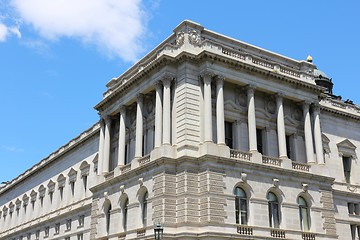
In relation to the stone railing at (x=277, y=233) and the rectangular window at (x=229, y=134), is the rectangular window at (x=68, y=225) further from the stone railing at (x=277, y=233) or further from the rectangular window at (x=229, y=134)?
the stone railing at (x=277, y=233)

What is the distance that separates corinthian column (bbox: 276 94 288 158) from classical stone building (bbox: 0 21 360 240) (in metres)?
0.08

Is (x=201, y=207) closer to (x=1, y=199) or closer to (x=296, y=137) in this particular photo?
(x=296, y=137)

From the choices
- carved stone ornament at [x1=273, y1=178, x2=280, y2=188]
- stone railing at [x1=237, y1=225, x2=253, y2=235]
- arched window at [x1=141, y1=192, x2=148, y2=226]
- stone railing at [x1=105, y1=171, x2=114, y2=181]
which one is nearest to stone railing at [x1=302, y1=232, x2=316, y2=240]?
carved stone ornament at [x1=273, y1=178, x2=280, y2=188]

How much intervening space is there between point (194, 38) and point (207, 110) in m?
5.82

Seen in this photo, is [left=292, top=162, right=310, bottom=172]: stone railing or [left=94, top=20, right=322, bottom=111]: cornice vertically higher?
[left=94, top=20, right=322, bottom=111]: cornice

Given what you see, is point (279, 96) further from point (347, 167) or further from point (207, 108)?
point (347, 167)

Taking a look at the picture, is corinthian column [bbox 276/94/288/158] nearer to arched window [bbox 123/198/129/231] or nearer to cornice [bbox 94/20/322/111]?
cornice [bbox 94/20/322/111]

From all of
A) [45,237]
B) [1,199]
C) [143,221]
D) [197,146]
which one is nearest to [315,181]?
[197,146]

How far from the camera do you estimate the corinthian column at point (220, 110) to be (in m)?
33.2

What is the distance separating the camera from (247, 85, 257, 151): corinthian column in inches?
1367

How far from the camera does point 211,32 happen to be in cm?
3709

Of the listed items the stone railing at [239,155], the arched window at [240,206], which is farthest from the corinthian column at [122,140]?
the arched window at [240,206]

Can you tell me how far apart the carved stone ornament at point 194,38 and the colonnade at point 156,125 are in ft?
9.75

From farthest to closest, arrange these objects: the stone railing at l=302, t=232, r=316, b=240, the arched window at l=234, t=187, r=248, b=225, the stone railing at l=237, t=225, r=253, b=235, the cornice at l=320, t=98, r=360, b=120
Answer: the cornice at l=320, t=98, r=360, b=120 < the stone railing at l=302, t=232, r=316, b=240 < the arched window at l=234, t=187, r=248, b=225 < the stone railing at l=237, t=225, r=253, b=235
